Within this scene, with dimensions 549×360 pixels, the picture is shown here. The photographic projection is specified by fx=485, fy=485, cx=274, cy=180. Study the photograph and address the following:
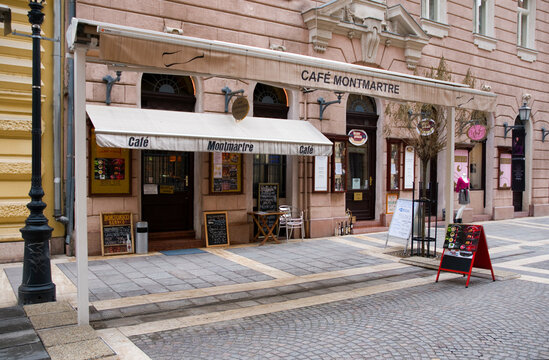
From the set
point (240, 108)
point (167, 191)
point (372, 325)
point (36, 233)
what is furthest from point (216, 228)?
point (372, 325)

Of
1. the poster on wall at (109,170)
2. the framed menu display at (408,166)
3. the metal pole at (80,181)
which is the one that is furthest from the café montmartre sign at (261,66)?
the framed menu display at (408,166)

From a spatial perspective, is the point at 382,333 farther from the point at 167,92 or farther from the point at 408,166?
the point at 408,166

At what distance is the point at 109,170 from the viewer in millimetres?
10227

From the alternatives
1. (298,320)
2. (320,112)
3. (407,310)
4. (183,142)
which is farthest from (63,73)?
(407,310)

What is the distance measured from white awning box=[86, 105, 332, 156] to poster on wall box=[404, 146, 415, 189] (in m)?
4.07

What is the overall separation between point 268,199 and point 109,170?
4.16 m

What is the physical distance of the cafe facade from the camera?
22.2 feet

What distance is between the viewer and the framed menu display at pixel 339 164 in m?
13.4

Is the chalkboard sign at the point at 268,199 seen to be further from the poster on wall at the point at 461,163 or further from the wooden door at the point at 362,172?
the poster on wall at the point at 461,163

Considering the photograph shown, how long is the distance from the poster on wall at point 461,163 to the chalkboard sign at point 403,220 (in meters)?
6.32

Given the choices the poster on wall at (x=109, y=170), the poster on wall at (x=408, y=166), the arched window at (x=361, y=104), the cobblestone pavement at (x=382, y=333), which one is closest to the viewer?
the cobblestone pavement at (x=382, y=333)

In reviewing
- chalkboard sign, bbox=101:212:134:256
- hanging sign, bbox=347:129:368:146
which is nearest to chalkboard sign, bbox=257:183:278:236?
hanging sign, bbox=347:129:368:146

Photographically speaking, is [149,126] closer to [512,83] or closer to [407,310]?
[407,310]

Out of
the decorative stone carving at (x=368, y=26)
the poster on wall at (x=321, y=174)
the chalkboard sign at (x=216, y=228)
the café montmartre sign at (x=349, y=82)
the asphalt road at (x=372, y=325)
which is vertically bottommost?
the asphalt road at (x=372, y=325)
